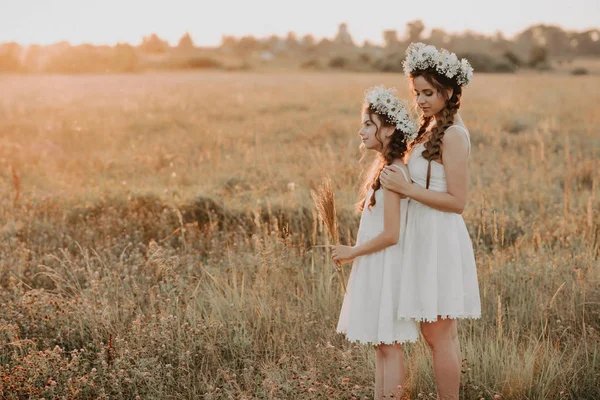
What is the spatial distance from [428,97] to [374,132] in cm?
37

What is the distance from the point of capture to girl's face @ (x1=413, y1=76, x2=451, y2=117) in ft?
11.9

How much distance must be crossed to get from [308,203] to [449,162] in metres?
3.97

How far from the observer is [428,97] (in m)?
3.63

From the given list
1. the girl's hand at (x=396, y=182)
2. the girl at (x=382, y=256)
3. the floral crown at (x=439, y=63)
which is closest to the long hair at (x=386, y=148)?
the girl at (x=382, y=256)

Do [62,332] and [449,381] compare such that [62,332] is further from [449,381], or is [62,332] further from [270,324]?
[449,381]

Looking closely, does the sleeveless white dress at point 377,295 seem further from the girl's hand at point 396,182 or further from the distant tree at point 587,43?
the distant tree at point 587,43

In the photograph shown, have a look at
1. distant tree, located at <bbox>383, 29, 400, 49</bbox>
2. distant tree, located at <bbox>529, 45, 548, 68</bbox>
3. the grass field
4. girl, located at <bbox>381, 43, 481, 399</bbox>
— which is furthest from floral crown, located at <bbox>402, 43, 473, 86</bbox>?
distant tree, located at <bbox>383, 29, 400, 49</bbox>

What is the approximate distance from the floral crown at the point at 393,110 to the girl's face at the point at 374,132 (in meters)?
0.05

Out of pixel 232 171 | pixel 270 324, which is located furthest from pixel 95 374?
pixel 232 171

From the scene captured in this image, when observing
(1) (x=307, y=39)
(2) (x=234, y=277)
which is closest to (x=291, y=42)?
(1) (x=307, y=39)

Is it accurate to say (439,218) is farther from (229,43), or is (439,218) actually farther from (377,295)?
(229,43)

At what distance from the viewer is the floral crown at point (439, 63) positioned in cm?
354

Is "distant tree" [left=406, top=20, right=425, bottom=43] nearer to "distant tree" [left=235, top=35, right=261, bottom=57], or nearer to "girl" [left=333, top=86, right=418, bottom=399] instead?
"distant tree" [left=235, top=35, right=261, bottom=57]

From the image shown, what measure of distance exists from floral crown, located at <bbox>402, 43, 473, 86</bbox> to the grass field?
56.5 inches
